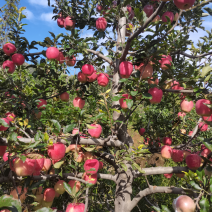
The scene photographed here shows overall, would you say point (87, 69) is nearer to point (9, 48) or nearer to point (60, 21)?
point (9, 48)

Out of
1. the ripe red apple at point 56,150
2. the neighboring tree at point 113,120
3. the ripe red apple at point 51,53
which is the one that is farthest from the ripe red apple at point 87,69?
the ripe red apple at point 56,150

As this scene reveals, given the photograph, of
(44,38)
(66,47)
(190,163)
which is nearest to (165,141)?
(190,163)

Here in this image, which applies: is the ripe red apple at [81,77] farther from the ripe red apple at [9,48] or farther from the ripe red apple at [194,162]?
the ripe red apple at [194,162]

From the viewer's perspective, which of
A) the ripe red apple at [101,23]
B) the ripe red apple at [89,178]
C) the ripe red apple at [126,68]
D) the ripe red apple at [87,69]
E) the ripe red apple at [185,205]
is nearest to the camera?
the ripe red apple at [185,205]

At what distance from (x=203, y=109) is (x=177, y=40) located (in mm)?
716

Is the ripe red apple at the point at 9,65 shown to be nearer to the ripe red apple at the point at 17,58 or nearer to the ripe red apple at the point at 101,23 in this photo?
the ripe red apple at the point at 17,58

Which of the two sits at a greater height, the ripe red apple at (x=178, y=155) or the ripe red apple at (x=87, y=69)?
the ripe red apple at (x=87, y=69)

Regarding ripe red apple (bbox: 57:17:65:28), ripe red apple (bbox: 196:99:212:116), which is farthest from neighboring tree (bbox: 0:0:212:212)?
ripe red apple (bbox: 57:17:65:28)

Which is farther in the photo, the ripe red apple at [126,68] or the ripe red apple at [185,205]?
the ripe red apple at [126,68]

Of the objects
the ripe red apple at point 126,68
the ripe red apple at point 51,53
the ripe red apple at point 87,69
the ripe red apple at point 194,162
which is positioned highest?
the ripe red apple at point 51,53

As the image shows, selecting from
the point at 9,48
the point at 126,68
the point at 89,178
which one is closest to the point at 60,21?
the point at 9,48

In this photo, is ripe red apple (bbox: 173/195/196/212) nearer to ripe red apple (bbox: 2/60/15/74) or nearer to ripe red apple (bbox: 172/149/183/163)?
ripe red apple (bbox: 172/149/183/163)

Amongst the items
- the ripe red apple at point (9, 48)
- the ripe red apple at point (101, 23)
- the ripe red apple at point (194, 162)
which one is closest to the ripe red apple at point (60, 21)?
the ripe red apple at point (101, 23)

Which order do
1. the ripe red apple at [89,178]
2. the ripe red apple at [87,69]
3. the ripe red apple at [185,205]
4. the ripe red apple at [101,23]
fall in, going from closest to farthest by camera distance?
1. the ripe red apple at [185,205]
2. the ripe red apple at [89,178]
3. the ripe red apple at [87,69]
4. the ripe red apple at [101,23]
